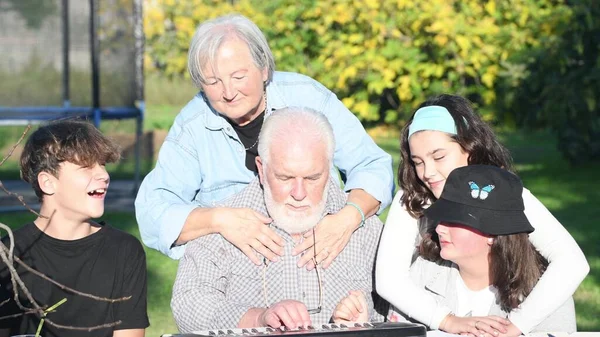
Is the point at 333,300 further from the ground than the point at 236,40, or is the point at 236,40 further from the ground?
the point at 236,40

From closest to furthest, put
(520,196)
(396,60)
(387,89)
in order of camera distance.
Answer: (520,196) < (396,60) < (387,89)

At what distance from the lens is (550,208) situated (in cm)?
1090

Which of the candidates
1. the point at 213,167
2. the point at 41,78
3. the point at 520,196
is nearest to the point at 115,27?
the point at 41,78

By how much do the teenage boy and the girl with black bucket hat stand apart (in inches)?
40.4

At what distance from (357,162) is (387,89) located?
1383cm

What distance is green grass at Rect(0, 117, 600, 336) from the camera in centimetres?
709

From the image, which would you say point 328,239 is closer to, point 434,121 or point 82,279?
point 434,121

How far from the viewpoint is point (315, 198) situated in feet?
13.0

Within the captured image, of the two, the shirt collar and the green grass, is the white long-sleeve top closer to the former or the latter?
the shirt collar

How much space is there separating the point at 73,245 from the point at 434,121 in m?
1.38

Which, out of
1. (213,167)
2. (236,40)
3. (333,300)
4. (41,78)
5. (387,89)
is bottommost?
(387,89)

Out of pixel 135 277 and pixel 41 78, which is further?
pixel 41 78

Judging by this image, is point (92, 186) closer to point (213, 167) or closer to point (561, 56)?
point (213, 167)

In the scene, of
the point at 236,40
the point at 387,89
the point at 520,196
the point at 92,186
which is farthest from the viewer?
the point at 387,89
